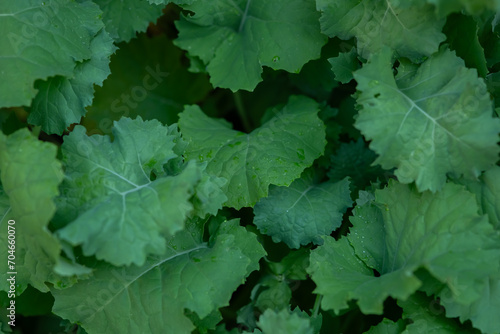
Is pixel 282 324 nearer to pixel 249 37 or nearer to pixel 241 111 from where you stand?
pixel 249 37

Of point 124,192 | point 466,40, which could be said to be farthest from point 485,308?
point 124,192

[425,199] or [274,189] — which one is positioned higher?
[425,199]

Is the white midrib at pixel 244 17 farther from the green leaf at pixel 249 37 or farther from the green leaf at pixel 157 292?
the green leaf at pixel 157 292

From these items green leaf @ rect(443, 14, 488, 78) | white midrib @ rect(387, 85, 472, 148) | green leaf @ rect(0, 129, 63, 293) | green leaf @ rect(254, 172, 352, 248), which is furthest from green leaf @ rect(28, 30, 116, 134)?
green leaf @ rect(443, 14, 488, 78)

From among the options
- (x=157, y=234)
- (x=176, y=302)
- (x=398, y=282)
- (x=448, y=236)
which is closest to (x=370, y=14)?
(x=448, y=236)

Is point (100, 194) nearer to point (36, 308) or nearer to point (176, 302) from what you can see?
point (176, 302)
